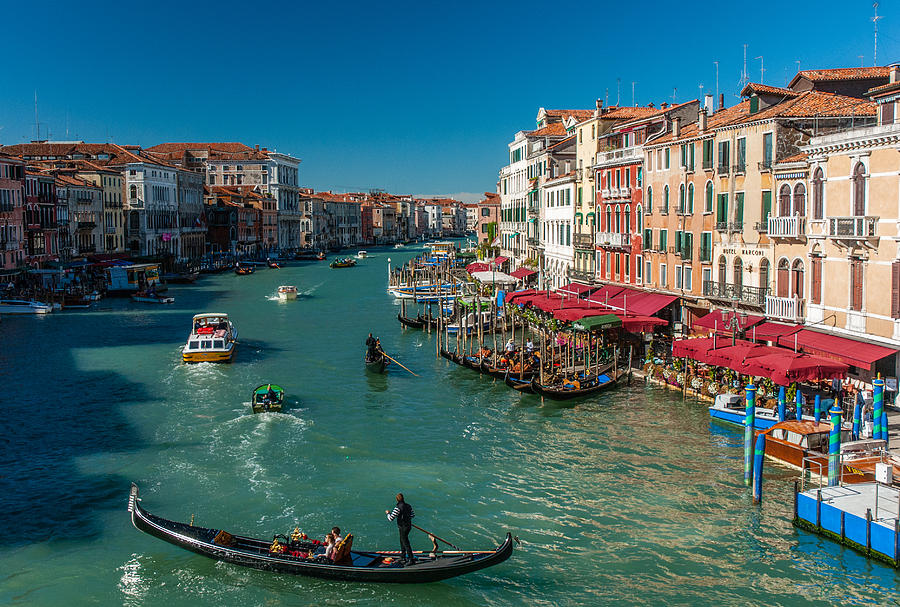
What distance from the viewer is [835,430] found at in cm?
1478

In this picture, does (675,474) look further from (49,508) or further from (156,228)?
(156,228)

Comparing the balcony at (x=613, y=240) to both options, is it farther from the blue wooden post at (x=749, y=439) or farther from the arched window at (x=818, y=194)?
the blue wooden post at (x=749, y=439)

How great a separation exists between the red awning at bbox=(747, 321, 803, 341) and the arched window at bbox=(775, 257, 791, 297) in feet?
2.86

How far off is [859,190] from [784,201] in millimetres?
3368

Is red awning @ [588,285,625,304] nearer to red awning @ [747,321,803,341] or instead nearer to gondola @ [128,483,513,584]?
red awning @ [747,321,803,341]

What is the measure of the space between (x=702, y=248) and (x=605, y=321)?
12.6 ft

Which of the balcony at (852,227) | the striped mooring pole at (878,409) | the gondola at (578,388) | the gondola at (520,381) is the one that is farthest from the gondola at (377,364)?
the striped mooring pole at (878,409)

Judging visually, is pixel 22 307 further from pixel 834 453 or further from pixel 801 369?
pixel 834 453

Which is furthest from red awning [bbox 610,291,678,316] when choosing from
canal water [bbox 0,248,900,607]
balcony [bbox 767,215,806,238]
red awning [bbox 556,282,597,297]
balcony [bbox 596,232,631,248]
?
balcony [bbox 767,215,806,238]

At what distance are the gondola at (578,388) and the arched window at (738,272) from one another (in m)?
4.48

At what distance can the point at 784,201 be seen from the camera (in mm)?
22453

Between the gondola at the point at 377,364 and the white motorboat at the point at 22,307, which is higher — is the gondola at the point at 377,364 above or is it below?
below

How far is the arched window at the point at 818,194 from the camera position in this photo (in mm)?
20531

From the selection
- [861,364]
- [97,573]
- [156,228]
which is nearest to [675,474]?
[861,364]
